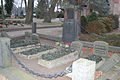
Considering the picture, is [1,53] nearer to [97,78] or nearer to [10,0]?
[97,78]

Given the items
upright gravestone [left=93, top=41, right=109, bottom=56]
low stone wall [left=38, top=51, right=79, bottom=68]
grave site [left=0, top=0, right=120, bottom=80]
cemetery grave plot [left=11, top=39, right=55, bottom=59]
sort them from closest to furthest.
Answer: grave site [left=0, top=0, right=120, bottom=80] < low stone wall [left=38, top=51, right=79, bottom=68] < cemetery grave plot [left=11, top=39, right=55, bottom=59] < upright gravestone [left=93, top=41, right=109, bottom=56]

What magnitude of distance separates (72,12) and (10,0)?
92.8 feet

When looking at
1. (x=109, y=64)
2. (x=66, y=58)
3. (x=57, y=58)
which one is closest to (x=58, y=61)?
(x=57, y=58)

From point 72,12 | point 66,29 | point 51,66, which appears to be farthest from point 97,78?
point 72,12

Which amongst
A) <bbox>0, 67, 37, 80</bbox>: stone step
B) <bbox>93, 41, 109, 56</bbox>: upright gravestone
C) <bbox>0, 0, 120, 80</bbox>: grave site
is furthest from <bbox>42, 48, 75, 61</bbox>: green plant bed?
<bbox>0, 67, 37, 80</bbox>: stone step

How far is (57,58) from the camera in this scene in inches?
300

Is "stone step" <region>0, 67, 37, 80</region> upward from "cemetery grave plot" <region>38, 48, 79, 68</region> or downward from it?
upward

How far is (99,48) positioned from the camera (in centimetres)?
900

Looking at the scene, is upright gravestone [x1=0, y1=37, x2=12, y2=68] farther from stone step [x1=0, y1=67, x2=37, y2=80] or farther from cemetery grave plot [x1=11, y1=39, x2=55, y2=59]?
cemetery grave plot [x1=11, y1=39, x2=55, y2=59]

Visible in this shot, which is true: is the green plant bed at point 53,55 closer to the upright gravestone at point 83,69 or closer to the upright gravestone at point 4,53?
the upright gravestone at point 4,53

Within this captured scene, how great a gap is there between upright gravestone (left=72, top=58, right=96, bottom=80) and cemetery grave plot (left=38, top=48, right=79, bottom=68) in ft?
8.42

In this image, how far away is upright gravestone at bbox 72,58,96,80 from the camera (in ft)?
14.9

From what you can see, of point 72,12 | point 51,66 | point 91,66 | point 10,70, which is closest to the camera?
point 91,66

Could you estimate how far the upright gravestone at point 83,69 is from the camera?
4.53 meters
